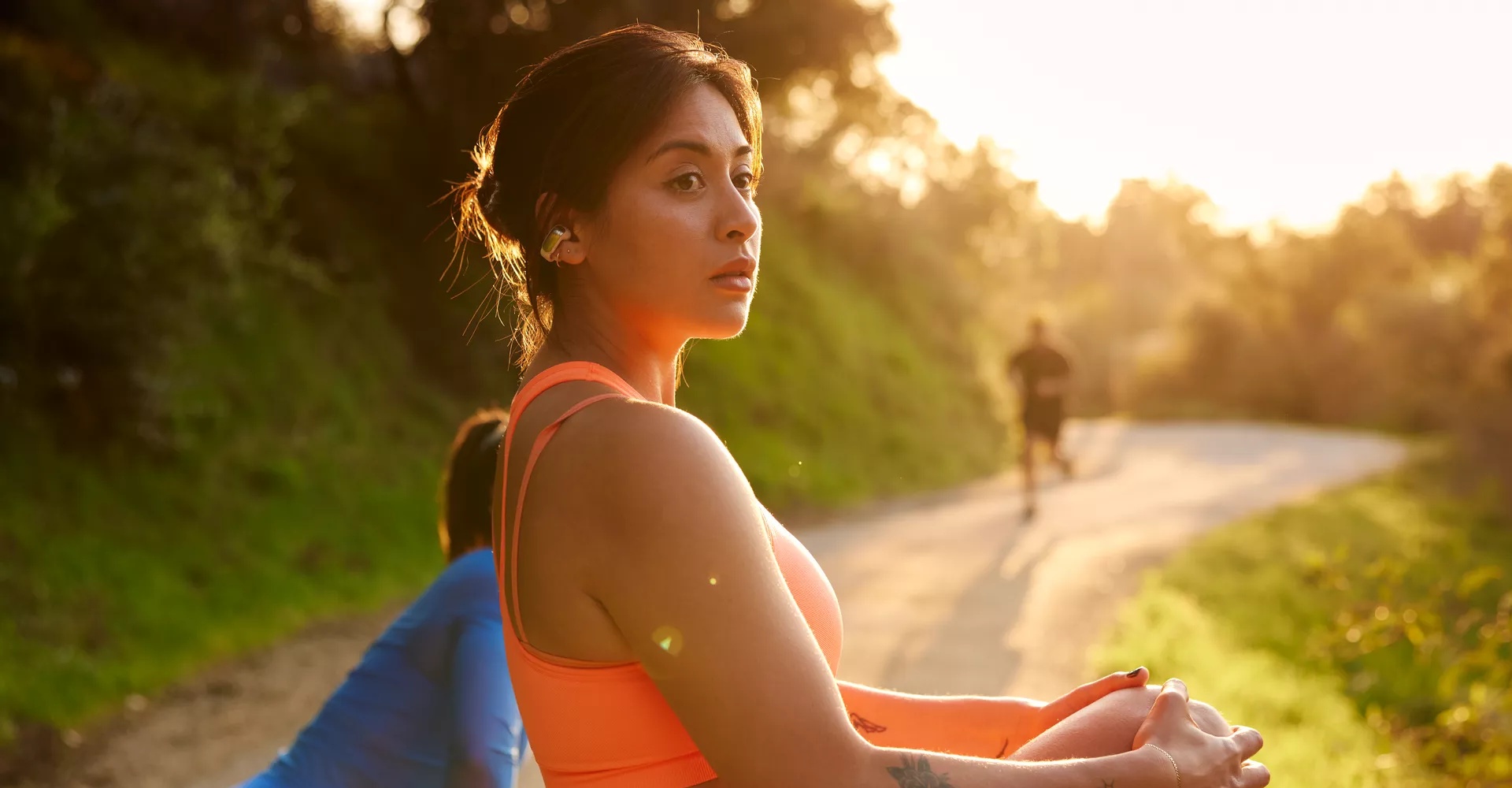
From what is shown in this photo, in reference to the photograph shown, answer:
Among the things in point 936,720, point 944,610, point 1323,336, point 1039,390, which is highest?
point 1323,336

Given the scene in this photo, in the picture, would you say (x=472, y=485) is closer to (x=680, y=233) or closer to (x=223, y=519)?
(x=680, y=233)

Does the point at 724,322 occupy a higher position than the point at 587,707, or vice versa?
the point at 724,322

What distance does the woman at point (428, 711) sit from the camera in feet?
7.81

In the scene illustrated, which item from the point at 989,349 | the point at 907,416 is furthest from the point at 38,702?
the point at 989,349

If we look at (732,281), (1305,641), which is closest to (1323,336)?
(1305,641)

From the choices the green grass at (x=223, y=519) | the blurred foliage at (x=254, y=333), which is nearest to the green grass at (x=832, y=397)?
the blurred foliage at (x=254, y=333)

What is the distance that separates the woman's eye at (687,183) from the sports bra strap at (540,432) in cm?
25

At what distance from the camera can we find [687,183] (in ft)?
4.80

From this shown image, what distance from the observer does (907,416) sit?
20.0m

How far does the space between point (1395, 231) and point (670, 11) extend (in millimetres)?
42477

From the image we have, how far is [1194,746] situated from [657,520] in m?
0.75

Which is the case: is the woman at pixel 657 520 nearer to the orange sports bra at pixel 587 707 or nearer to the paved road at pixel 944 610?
the orange sports bra at pixel 587 707

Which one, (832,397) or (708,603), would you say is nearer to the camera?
(708,603)

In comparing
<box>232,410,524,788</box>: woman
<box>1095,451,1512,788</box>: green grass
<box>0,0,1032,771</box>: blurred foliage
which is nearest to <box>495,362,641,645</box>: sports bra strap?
<box>232,410,524,788</box>: woman
